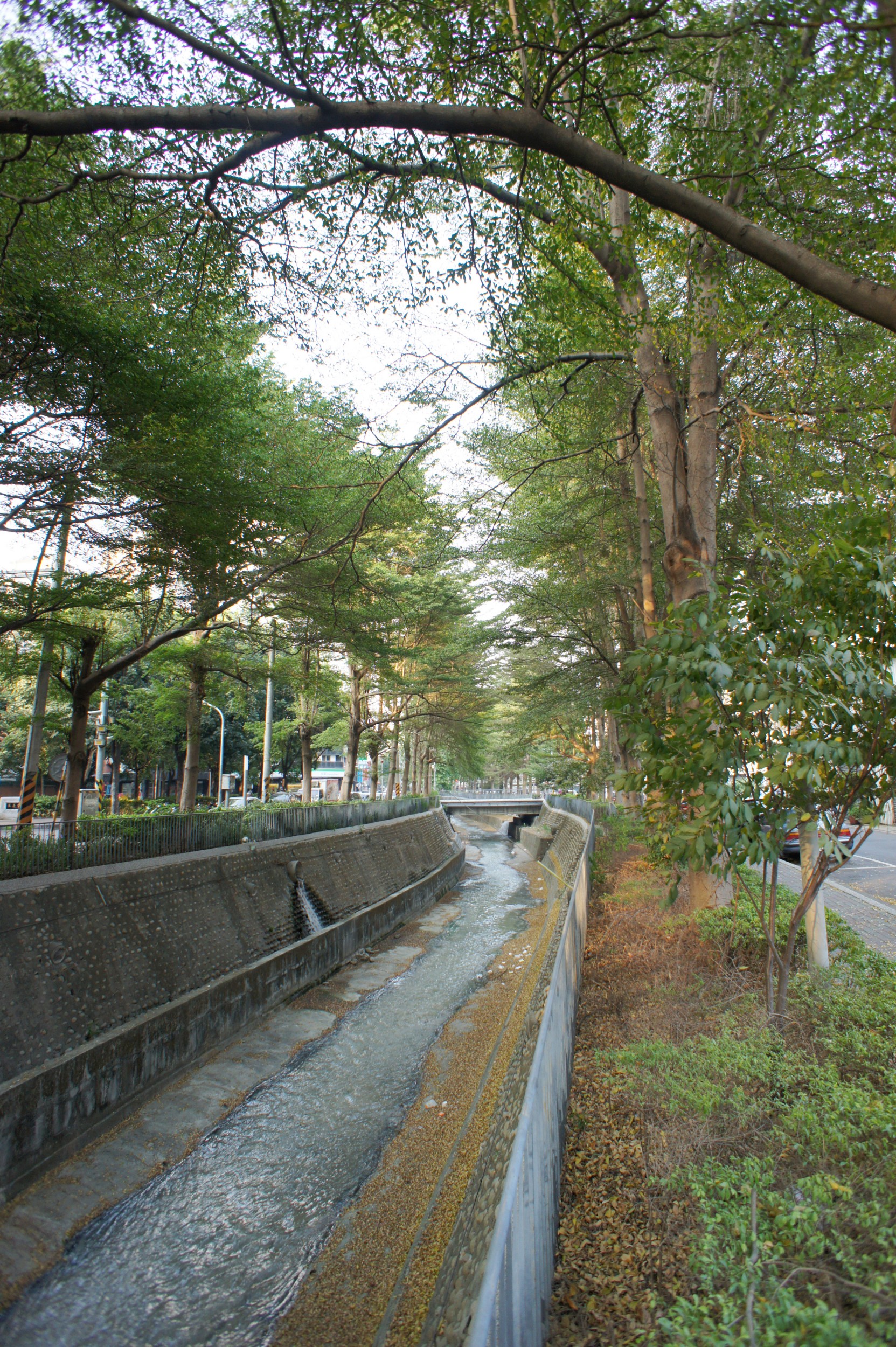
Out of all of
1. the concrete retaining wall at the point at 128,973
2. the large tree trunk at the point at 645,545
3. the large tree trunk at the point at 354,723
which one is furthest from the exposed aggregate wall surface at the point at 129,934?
the large tree trunk at the point at 354,723

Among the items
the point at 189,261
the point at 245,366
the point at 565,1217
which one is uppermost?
the point at 245,366

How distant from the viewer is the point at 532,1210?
288 cm

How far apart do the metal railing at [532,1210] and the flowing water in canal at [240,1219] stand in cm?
185

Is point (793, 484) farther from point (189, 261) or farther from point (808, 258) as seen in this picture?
point (189, 261)

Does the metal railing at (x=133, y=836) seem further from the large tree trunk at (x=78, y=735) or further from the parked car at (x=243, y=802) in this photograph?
the parked car at (x=243, y=802)

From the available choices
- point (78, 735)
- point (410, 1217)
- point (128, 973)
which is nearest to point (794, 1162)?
point (410, 1217)

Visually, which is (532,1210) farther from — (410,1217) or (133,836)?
(133,836)

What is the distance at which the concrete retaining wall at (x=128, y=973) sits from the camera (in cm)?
511

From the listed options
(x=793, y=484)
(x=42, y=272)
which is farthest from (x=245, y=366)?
(x=793, y=484)

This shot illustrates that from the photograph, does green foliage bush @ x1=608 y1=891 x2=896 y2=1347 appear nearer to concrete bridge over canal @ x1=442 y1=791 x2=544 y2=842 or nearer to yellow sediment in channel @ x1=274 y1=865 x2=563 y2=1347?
yellow sediment in channel @ x1=274 y1=865 x2=563 y2=1347

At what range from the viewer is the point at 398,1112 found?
632cm

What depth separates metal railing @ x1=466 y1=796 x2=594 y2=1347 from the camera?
7.11 feet

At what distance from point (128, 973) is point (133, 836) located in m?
2.44

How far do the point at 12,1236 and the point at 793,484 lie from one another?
1083 cm
